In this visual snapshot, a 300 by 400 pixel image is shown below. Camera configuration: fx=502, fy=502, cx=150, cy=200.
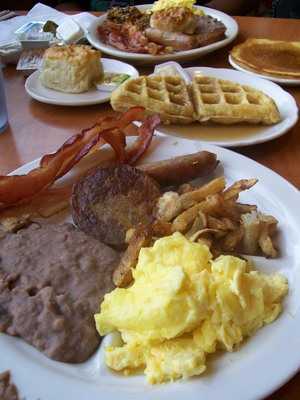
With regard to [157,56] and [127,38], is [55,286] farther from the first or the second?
[127,38]

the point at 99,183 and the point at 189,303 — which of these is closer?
the point at 189,303

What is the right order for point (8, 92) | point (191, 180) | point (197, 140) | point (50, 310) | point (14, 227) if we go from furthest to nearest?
point (8, 92)
point (197, 140)
point (191, 180)
point (14, 227)
point (50, 310)

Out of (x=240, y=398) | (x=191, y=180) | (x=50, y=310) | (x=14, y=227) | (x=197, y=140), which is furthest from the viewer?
(x=197, y=140)

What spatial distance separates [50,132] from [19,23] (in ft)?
3.06

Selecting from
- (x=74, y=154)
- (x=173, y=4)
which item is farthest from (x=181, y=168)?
(x=173, y=4)

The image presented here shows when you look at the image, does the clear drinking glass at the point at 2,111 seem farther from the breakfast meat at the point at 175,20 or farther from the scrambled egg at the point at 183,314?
the scrambled egg at the point at 183,314

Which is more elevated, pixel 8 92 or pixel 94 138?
pixel 94 138

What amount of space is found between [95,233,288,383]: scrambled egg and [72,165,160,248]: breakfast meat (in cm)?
22

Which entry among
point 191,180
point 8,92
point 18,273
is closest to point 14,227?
point 18,273

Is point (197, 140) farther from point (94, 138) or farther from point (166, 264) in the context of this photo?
point (166, 264)

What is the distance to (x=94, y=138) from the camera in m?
1.29

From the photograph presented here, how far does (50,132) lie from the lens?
157 cm

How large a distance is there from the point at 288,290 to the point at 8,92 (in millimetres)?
1327

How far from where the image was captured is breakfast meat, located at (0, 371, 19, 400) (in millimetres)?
721
